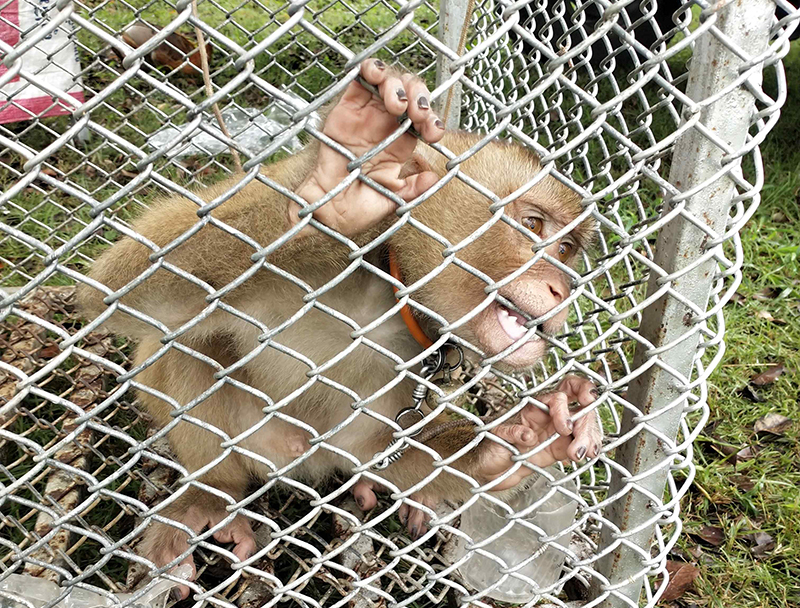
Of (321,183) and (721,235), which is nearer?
(321,183)

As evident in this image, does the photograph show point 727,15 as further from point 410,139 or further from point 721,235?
point 410,139

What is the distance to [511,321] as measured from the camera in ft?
7.20

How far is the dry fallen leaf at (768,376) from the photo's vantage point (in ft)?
12.3

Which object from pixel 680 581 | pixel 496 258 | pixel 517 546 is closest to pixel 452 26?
pixel 496 258

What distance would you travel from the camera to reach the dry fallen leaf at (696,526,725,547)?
3043 millimetres

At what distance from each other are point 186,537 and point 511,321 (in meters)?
1.49

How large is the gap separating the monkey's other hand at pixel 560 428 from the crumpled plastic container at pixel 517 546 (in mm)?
397

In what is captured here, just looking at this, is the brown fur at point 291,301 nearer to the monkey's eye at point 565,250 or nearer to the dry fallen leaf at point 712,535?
the monkey's eye at point 565,250

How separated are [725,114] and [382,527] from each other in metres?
2.14

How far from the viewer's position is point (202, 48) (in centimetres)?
198

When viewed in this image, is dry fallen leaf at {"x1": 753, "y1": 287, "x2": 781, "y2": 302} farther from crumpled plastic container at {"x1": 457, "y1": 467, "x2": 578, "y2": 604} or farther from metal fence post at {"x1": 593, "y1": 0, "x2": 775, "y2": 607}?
metal fence post at {"x1": 593, "y1": 0, "x2": 775, "y2": 607}

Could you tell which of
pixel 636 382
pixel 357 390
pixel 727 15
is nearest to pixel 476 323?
pixel 636 382

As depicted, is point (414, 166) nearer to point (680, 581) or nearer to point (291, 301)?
point (291, 301)

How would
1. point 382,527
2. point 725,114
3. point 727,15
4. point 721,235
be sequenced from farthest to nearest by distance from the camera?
point 382,527 → point 721,235 → point 725,114 → point 727,15
